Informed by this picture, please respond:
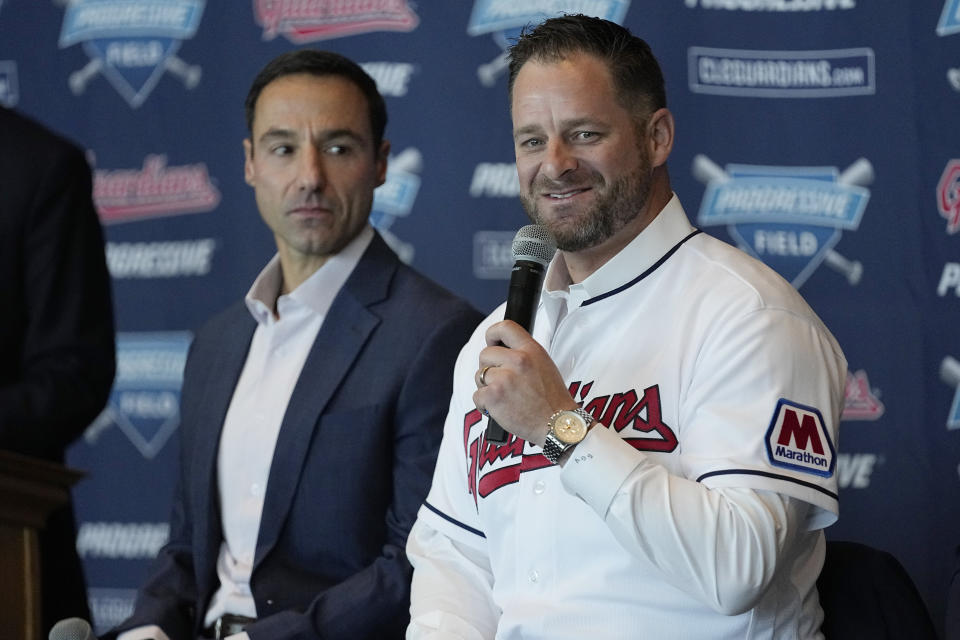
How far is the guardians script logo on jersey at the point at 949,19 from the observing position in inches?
147

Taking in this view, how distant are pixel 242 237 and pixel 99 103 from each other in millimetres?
768

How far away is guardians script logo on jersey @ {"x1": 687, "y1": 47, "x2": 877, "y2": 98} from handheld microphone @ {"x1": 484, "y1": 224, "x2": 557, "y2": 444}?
6.58ft

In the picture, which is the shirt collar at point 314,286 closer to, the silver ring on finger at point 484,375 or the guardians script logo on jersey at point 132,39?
the silver ring on finger at point 484,375

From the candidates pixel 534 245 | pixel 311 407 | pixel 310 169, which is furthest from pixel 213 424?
pixel 534 245

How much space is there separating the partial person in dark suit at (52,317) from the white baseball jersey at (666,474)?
0.92m

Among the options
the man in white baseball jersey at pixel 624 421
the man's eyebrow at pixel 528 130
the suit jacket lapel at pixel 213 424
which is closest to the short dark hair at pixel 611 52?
the man in white baseball jersey at pixel 624 421

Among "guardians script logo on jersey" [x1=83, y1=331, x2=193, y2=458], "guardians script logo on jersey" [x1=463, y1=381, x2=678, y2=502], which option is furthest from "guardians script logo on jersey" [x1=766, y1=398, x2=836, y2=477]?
"guardians script logo on jersey" [x1=83, y1=331, x2=193, y2=458]

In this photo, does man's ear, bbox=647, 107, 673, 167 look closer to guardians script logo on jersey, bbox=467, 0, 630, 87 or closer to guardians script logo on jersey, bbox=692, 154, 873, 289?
guardians script logo on jersey, bbox=692, 154, 873, 289

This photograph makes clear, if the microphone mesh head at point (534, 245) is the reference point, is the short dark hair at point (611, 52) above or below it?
above

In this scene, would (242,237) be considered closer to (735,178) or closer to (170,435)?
(170,435)

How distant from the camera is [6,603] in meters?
2.46

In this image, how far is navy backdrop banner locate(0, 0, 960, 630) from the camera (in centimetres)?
366

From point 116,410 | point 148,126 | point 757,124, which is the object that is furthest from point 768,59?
point 116,410

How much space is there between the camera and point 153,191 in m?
4.45
